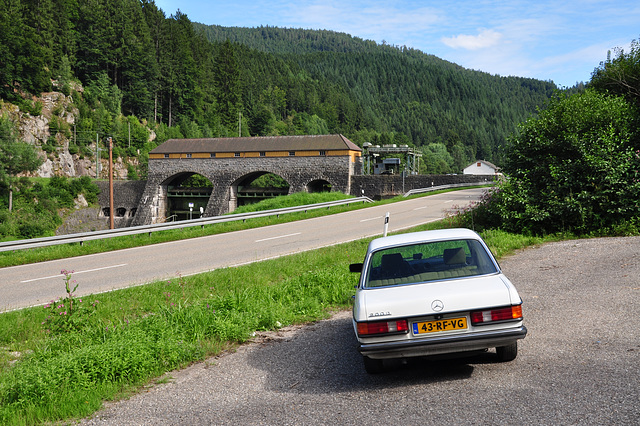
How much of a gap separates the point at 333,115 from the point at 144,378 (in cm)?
14930

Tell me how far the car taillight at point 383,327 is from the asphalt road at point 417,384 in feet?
1.88

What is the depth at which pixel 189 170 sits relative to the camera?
62.2 m

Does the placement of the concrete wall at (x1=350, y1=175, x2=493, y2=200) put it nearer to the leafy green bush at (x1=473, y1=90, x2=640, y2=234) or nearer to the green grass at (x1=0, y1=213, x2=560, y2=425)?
the leafy green bush at (x1=473, y1=90, x2=640, y2=234)

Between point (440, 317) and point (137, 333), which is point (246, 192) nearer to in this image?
point (137, 333)

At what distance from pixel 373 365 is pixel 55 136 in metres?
76.6

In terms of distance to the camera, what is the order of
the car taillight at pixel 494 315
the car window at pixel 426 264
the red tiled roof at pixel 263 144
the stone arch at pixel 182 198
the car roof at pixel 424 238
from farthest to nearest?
the stone arch at pixel 182 198
the red tiled roof at pixel 263 144
the car roof at pixel 424 238
the car window at pixel 426 264
the car taillight at pixel 494 315

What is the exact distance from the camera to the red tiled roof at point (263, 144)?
56.4 meters

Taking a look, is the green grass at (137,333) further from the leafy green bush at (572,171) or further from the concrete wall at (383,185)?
the concrete wall at (383,185)

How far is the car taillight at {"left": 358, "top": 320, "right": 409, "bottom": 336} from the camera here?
4.85 meters

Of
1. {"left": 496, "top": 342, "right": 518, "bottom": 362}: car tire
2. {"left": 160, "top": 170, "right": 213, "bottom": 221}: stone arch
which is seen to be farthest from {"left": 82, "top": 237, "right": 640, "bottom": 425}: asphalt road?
{"left": 160, "top": 170, "right": 213, "bottom": 221}: stone arch

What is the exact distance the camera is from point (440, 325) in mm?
4844

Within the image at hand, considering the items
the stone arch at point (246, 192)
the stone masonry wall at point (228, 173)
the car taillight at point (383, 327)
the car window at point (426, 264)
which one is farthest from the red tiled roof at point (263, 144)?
the car taillight at point (383, 327)

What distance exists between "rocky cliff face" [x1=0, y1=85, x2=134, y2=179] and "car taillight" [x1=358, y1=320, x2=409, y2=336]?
7076 centimetres

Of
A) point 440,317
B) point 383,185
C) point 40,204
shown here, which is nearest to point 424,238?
point 440,317
